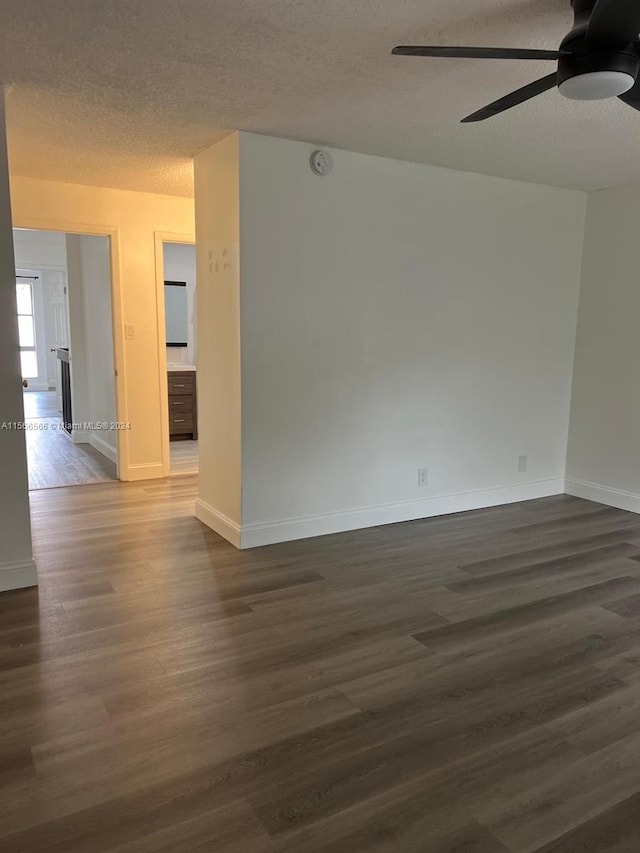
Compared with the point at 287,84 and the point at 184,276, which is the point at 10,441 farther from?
the point at 184,276

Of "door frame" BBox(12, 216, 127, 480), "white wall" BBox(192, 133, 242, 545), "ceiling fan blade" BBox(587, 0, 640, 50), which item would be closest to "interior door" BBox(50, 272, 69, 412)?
"door frame" BBox(12, 216, 127, 480)

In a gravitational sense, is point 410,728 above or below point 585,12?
below

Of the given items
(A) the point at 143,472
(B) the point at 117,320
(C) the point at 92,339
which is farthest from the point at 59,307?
(A) the point at 143,472

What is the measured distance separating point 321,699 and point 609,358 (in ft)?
12.2

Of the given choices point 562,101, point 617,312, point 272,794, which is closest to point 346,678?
point 272,794

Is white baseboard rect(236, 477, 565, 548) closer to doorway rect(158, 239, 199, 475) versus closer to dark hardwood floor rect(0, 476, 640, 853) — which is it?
dark hardwood floor rect(0, 476, 640, 853)

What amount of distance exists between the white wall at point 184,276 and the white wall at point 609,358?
4667mm

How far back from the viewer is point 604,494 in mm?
4895

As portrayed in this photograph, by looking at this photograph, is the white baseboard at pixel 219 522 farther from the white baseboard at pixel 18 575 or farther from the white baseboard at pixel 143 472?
the white baseboard at pixel 143 472

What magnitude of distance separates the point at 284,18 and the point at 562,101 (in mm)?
1428

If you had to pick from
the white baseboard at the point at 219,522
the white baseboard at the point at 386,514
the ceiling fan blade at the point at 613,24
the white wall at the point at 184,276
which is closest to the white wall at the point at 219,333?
the white baseboard at the point at 219,522

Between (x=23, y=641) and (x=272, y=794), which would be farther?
(x=23, y=641)

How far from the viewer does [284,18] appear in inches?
84.5

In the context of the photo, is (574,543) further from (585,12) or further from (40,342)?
(40,342)
